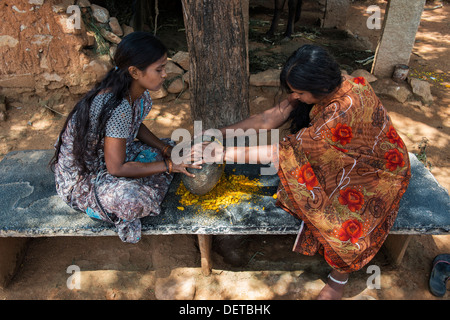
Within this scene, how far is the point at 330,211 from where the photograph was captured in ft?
7.61

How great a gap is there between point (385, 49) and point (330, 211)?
3827mm

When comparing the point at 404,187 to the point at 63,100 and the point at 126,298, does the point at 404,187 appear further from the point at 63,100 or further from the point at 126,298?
the point at 63,100

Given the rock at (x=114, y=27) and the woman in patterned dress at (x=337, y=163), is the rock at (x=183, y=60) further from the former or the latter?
the woman in patterned dress at (x=337, y=163)

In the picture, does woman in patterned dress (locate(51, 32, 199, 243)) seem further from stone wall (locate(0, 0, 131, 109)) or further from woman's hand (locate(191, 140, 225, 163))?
stone wall (locate(0, 0, 131, 109))

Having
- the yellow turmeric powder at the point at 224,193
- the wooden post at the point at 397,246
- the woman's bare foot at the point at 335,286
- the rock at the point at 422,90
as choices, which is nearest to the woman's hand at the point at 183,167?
the yellow turmeric powder at the point at 224,193

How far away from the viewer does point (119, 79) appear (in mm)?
2217

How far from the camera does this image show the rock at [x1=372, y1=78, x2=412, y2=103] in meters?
5.08

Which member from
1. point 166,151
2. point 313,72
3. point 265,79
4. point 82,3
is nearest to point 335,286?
point 313,72

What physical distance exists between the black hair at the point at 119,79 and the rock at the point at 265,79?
286cm

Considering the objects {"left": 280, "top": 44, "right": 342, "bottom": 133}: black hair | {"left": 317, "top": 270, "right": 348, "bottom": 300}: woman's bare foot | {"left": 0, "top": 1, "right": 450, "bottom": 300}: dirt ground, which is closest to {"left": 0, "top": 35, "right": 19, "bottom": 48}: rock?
{"left": 0, "top": 1, "right": 450, "bottom": 300}: dirt ground

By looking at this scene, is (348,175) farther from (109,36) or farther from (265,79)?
(109,36)

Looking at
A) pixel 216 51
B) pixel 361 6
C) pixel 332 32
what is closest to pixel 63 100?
pixel 216 51

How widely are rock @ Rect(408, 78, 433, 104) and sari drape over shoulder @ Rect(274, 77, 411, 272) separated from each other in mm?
3133

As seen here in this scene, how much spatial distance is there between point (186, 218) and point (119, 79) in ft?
3.31
